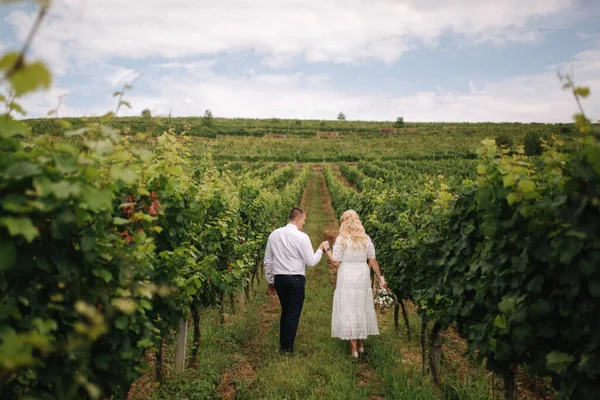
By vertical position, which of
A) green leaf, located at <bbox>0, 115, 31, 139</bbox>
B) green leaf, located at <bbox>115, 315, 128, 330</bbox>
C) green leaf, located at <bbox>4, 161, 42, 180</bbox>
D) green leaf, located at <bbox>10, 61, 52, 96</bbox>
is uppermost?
green leaf, located at <bbox>10, 61, 52, 96</bbox>

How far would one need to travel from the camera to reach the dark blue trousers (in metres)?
5.81

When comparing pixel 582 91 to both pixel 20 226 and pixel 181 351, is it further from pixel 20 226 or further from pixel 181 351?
pixel 181 351

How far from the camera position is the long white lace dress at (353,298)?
5.85 metres

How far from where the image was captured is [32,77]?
113 cm

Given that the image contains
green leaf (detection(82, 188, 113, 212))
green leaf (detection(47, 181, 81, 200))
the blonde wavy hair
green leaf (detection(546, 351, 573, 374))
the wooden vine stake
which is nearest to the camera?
green leaf (detection(47, 181, 81, 200))

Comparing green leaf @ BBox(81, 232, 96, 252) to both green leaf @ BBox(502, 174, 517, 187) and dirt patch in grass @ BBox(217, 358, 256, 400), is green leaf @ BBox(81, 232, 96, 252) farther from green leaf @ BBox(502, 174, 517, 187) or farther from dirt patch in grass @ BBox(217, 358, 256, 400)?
dirt patch in grass @ BBox(217, 358, 256, 400)

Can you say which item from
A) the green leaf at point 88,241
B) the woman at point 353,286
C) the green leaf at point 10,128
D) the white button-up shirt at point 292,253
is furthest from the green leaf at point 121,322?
the woman at point 353,286

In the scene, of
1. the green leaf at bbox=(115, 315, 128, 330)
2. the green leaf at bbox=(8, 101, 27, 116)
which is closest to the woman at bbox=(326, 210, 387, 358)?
the green leaf at bbox=(115, 315, 128, 330)

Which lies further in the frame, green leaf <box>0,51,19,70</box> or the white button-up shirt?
the white button-up shirt

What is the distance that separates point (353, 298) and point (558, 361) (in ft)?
11.8

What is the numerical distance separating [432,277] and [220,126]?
87.9 m

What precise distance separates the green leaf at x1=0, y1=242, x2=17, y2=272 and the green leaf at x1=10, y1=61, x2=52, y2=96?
3.85 ft

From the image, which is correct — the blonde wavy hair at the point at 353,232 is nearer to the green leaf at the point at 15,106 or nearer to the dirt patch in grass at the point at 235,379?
the dirt patch in grass at the point at 235,379

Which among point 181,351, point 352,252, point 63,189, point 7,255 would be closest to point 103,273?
point 7,255
